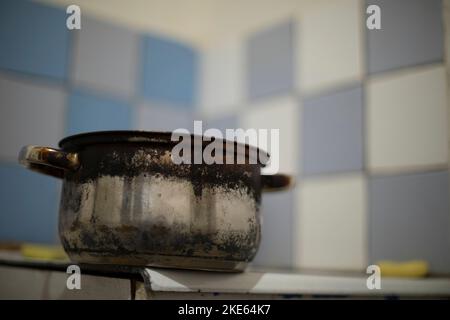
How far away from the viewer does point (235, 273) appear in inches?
23.2

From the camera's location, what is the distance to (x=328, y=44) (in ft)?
3.64

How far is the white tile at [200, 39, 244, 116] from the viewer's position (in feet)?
4.36

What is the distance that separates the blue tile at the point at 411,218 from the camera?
0.87 metres

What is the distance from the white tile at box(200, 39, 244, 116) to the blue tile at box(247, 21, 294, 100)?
0.04 metres

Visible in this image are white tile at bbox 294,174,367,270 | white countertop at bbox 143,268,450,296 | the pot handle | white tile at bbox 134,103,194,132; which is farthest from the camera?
white tile at bbox 134,103,194,132

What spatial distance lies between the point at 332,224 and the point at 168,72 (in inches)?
24.5

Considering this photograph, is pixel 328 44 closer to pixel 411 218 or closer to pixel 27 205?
pixel 411 218

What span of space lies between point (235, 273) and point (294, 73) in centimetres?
69

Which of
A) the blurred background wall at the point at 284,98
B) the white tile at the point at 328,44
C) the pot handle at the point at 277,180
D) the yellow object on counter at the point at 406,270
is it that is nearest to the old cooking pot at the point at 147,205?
the pot handle at the point at 277,180

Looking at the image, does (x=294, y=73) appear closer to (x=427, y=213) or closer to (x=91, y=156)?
(x=427, y=213)

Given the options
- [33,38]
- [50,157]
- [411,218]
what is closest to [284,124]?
[411,218]

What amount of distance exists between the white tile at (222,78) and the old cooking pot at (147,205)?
0.78 m

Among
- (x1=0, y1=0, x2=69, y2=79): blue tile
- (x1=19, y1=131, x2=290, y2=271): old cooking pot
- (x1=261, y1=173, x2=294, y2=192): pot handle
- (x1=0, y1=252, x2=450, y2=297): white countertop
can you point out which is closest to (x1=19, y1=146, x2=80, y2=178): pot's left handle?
(x1=19, y1=131, x2=290, y2=271): old cooking pot

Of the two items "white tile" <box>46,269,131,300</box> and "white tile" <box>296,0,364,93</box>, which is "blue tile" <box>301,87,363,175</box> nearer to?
"white tile" <box>296,0,364,93</box>
